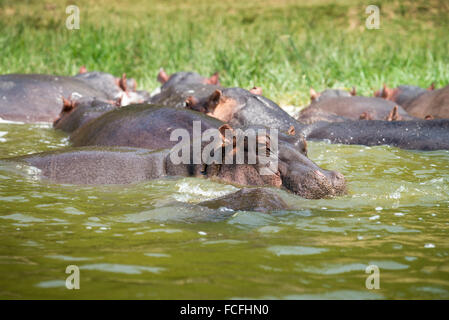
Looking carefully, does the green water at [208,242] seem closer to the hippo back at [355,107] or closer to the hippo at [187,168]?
the hippo at [187,168]

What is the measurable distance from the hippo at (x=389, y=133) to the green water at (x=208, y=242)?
2013 millimetres

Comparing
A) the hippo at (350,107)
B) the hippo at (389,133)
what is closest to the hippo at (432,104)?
the hippo at (350,107)

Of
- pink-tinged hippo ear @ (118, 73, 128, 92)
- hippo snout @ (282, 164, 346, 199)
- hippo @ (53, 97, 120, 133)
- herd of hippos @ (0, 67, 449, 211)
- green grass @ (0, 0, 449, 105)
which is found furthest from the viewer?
green grass @ (0, 0, 449, 105)

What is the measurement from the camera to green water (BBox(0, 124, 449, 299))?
8.77 feet

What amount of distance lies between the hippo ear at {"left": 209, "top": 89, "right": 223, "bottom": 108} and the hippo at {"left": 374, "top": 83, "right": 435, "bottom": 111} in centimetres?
414

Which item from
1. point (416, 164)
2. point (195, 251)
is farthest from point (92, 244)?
point (416, 164)

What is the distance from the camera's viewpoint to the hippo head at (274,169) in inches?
183

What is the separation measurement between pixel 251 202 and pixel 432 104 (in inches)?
268

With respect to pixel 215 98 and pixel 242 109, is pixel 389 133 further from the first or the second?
pixel 215 98

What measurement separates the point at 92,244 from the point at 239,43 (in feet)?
34.9

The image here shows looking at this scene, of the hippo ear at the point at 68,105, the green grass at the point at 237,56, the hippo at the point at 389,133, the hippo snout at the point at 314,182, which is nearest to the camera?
the hippo snout at the point at 314,182

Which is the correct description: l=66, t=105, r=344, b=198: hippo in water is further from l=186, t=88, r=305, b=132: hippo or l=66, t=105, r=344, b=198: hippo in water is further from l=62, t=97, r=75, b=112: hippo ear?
l=62, t=97, r=75, b=112: hippo ear

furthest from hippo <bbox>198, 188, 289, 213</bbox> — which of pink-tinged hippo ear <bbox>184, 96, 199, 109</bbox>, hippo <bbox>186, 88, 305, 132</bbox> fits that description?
pink-tinged hippo ear <bbox>184, 96, 199, 109</bbox>
